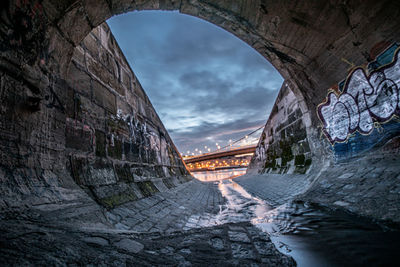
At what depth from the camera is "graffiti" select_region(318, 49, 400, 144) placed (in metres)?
3.64

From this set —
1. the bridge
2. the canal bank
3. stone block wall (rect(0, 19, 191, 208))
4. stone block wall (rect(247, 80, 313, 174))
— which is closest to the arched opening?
stone block wall (rect(0, 19, 191, 208))

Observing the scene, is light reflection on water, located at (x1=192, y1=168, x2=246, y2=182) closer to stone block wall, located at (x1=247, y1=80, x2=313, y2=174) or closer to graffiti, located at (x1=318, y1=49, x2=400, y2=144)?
stone block wall, located at (x1=247, y1=80, x2=313, y2=174)

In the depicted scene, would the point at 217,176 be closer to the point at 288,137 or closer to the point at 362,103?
the point at 288,137

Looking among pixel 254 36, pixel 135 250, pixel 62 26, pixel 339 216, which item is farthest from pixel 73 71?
pixel 339 216

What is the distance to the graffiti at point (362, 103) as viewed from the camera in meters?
3.64

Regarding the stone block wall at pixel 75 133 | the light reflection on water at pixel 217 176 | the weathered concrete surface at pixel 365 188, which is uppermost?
the stone block wall at pixel 75 133

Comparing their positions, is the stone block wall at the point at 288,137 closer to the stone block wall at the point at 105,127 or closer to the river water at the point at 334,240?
the river water at the point at 334,240

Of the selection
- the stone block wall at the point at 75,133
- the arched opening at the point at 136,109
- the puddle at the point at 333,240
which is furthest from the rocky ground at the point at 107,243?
the stone block wall at the point at 75,133

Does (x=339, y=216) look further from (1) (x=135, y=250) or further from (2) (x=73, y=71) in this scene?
(2) (x=73, y=71)

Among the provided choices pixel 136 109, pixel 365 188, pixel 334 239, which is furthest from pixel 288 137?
pixel 334 239

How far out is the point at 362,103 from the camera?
14.1ft

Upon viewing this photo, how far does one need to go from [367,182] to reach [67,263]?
4.69 meters

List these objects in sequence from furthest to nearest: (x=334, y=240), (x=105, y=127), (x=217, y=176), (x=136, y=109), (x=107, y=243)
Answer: (x=217, y=176) → (x=136, y=109) → (x=105, y=127) → (x=334, y=240) → (x=107, y=243)

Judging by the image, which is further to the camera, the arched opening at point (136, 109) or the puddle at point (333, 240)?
the arched opening at point (136, 109)
